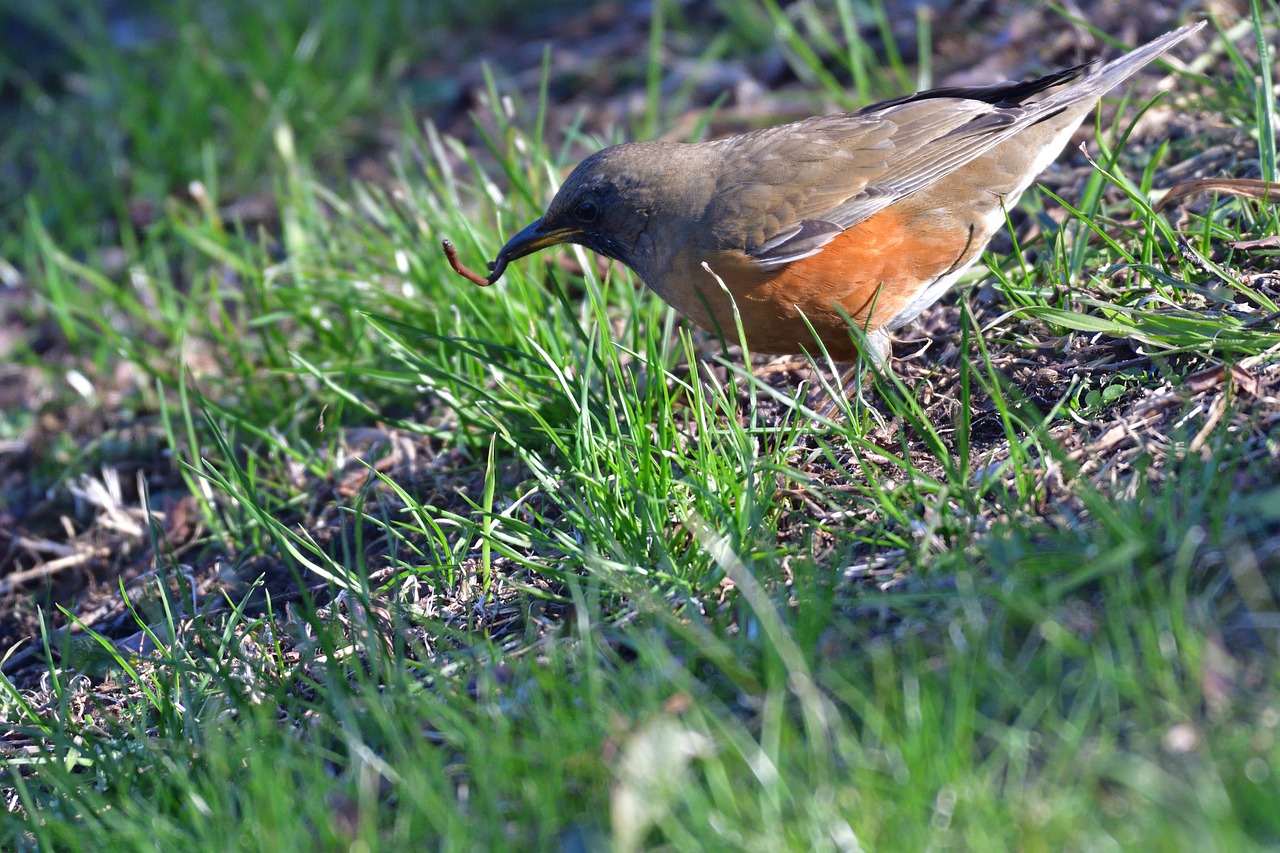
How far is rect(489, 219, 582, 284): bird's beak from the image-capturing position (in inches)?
188

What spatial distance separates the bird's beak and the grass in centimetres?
17

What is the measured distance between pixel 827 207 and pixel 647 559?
178cm

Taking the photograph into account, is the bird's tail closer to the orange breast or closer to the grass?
the grass

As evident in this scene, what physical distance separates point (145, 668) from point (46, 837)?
3.85 feet

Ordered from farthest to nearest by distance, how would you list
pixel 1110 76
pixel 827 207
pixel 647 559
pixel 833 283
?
pixel 1110 76 → pixel 827 207 → pixel 833 283 → pixel 647 559

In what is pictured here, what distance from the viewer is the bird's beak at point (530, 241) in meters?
4.78

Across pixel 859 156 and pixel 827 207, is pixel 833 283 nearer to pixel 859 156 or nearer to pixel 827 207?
pixel 827 207

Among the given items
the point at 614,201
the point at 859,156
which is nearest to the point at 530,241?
the point at 614,201

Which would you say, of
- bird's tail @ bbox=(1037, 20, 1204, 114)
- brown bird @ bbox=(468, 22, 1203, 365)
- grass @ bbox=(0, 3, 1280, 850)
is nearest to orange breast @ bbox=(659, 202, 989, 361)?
brown bird @ bbox=(468, 22, 1203, 365)

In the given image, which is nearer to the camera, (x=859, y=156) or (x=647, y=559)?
(x=647, y=559)

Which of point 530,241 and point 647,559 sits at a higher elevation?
point 530,241

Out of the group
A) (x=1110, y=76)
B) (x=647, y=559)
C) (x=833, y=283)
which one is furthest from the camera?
(x=1110, y=76)

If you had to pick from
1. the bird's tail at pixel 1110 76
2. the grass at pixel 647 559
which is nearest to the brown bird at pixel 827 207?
the bird's tail at pixel 1110 76

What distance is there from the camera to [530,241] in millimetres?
4855
